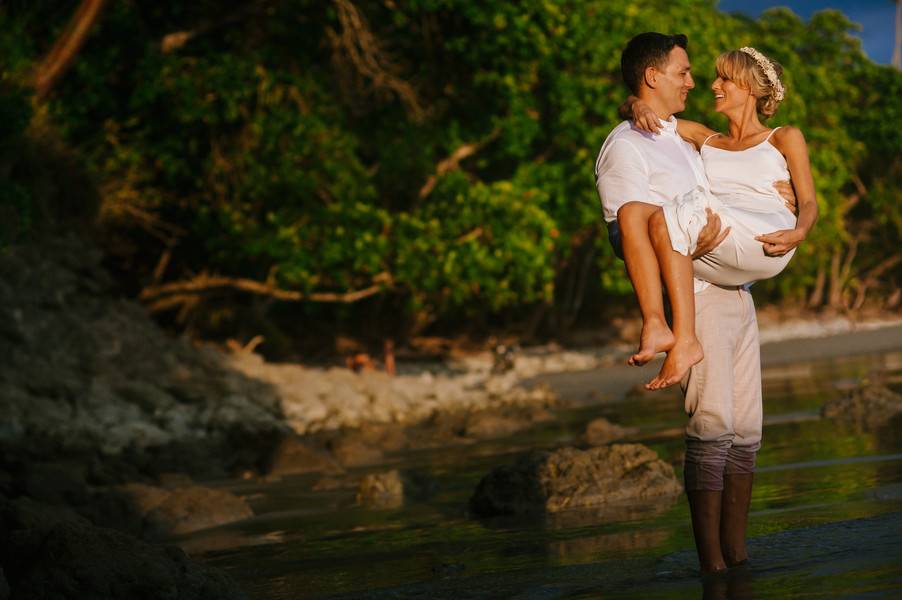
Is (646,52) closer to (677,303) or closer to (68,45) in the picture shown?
(677,303)

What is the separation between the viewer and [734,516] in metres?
4.95

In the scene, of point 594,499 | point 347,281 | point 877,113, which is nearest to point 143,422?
point 347,281

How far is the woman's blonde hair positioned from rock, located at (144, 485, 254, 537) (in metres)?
4.56

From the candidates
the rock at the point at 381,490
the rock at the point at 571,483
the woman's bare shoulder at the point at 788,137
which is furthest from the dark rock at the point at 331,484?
the woman's bare shoulder at the point at 788,137

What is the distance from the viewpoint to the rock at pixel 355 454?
1173 cm

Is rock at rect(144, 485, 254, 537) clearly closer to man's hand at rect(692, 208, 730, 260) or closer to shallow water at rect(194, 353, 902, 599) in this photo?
shallow water at rect(194, 353, 902, 599)

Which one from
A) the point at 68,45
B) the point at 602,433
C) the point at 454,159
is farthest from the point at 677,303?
the point at 454,159

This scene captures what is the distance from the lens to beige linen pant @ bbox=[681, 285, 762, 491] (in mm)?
4840

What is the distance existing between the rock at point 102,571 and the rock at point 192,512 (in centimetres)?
303

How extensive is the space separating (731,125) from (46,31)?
50.7 ft

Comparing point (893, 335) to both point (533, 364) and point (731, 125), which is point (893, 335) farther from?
point (731, 125)

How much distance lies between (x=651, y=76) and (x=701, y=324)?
3.01 feet

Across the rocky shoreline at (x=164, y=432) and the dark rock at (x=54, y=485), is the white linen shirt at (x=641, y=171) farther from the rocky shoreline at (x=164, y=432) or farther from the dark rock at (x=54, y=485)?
the dark rock at (x=54, y=485)

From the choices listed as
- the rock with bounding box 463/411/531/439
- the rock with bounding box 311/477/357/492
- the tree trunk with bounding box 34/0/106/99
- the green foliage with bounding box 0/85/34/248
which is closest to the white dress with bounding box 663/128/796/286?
the rock with bounding box 311/477/357/492
